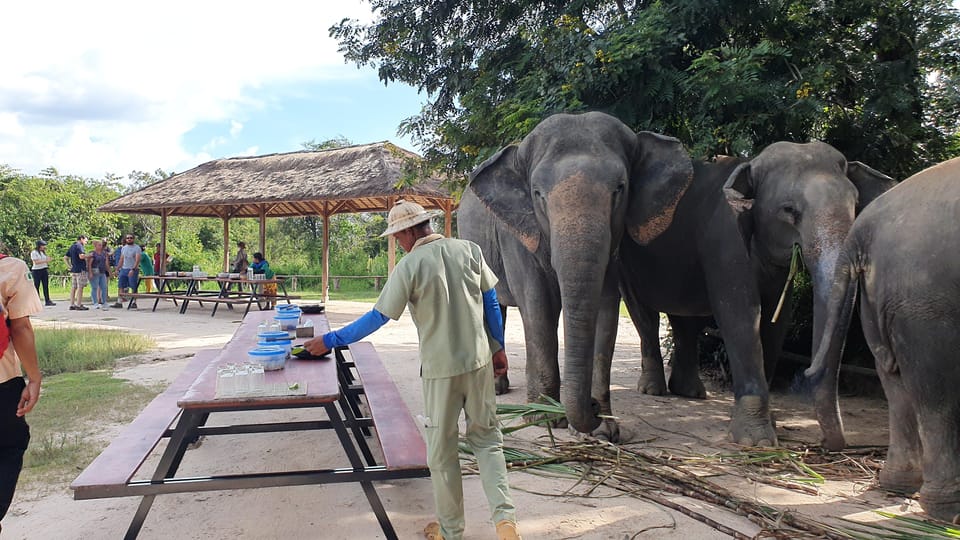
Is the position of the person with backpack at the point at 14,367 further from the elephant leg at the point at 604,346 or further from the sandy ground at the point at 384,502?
the elephant leg at the point at 604,346

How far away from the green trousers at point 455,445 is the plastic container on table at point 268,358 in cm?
93

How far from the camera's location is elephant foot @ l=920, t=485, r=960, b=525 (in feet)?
11.0

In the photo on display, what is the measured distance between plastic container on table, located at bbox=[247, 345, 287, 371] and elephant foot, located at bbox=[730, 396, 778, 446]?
11.1 ft

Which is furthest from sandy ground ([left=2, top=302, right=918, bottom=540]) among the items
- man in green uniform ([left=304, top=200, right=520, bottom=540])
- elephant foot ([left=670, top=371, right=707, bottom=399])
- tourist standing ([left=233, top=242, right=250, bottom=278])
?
tourist standing ([left=233, top=242, right=250, bottom=278])

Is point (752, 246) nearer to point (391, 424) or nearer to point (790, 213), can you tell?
point (790, 213)

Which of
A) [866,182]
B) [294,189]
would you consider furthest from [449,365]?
[294,189]

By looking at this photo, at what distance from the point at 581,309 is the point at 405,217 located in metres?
1.54

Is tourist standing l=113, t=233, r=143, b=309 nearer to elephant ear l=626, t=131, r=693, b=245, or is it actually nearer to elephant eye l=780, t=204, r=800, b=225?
elephant ear l=626, t=131, r=693, b=245

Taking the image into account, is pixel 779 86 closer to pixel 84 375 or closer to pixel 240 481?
pixel 240 481

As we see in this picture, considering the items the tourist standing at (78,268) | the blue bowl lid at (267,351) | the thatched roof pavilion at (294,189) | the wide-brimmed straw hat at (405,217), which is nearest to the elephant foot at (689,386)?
the wide-brimmed straw hat at (405,217)

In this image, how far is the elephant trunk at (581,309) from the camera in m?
4.54

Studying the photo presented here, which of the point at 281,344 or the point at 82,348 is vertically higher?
the point at 281,344

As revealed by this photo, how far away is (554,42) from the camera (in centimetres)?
720

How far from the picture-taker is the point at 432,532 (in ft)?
11.5
